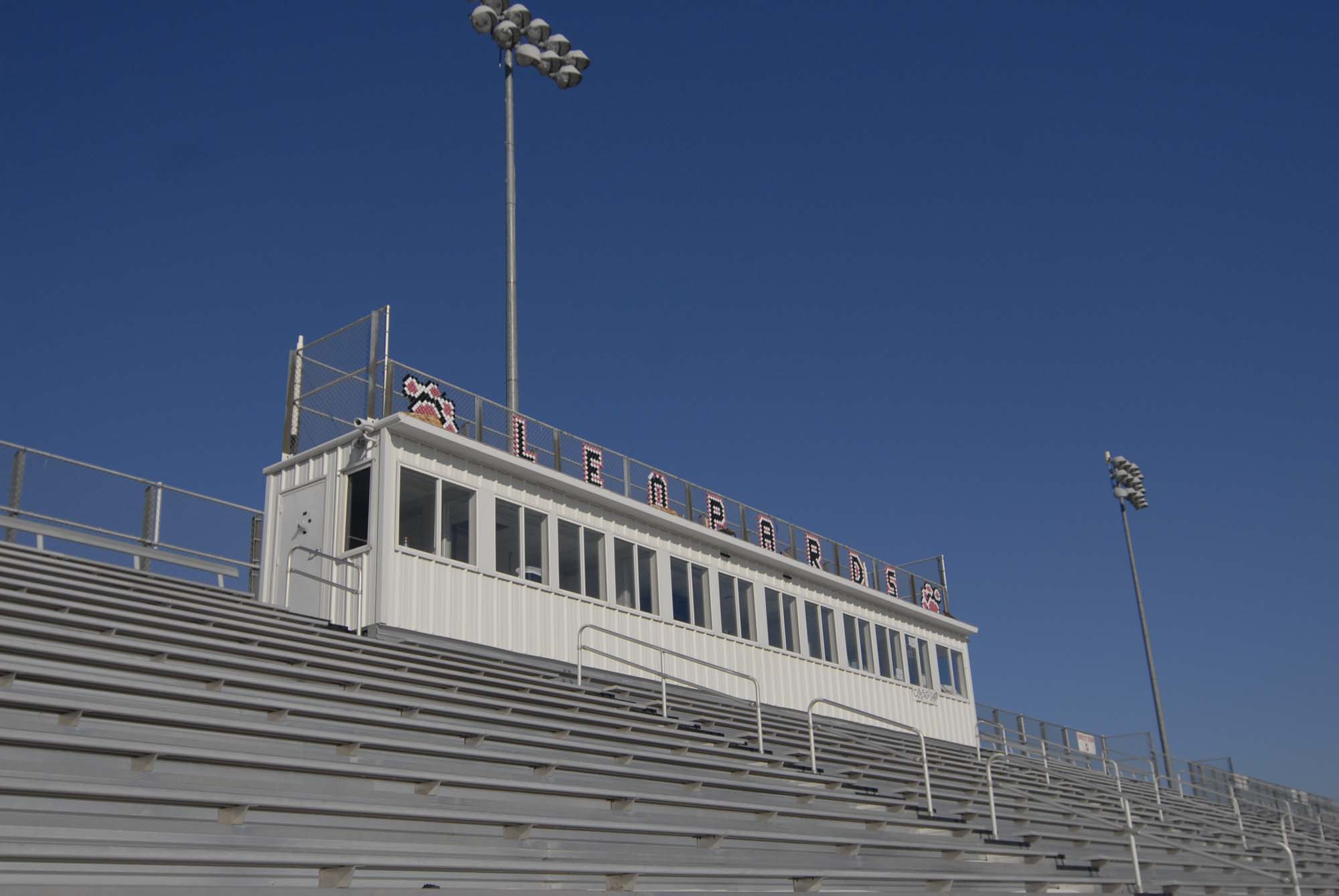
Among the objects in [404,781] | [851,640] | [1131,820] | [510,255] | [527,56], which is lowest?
[404,781]

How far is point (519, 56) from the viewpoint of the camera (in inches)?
748

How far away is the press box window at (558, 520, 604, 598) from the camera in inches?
572

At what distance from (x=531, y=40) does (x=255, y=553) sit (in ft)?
30.7

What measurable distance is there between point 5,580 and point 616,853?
15.5 ft

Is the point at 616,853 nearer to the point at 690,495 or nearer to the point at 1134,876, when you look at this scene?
the point at 1134,876

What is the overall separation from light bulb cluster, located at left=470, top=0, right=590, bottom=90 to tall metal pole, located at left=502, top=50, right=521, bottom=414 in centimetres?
32

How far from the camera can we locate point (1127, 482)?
3259 cm

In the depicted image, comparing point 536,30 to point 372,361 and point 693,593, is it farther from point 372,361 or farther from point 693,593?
point 693,593

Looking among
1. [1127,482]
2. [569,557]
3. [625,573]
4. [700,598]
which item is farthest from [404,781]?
[1127,482]

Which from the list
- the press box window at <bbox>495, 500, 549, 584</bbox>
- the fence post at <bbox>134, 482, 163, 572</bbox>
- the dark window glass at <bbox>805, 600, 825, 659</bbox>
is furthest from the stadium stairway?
the dark window glass at <bbox>805, 600, 825, 659</bbox>

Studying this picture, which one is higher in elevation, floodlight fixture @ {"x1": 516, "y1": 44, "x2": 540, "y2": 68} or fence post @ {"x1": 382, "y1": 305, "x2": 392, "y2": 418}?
floodlight fixture @ {"x1": 516, "y1": 44, "x2": 540, "y2": 68}

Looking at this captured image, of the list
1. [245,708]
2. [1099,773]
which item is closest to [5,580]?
[245,708]

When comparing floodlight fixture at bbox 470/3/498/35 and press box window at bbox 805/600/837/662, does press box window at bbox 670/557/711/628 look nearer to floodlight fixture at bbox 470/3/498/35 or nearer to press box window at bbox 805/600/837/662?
press box window at bbox 805/600/837/662

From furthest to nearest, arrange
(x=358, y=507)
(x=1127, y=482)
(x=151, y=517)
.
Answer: (x=1127, y=482) < (x=151, y=517) < (x=358, y=507)
